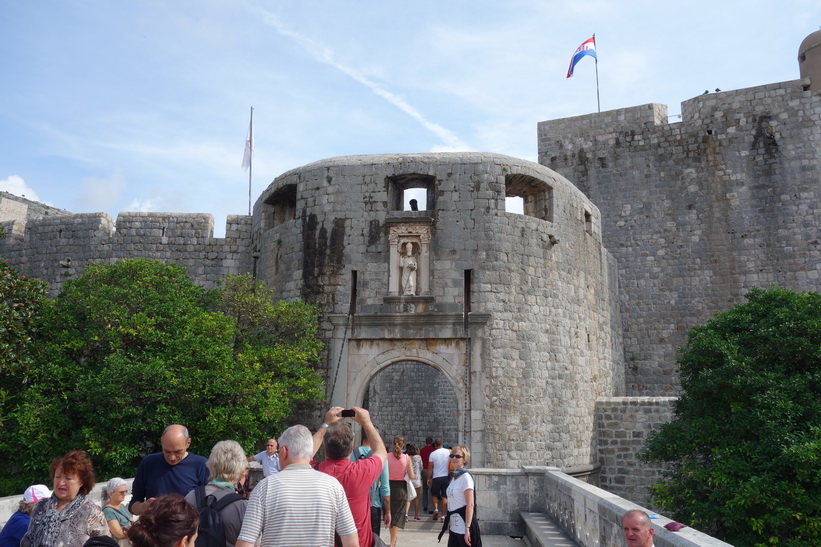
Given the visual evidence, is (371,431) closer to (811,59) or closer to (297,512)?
(297,512)

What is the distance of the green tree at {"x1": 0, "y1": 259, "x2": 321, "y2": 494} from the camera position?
1084 centimetres

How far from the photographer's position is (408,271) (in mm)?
13320

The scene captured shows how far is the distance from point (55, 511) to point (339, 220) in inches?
404

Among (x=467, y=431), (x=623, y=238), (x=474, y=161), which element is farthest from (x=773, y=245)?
(x=467, y=431)

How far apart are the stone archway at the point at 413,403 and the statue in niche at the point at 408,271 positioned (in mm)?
9133

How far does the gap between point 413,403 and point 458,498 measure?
53.2 feet

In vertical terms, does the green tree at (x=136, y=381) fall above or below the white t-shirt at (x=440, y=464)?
above

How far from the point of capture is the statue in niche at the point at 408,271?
1327cm

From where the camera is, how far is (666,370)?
1828 cm

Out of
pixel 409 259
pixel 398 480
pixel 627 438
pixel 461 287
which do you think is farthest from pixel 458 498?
pixel 627 438

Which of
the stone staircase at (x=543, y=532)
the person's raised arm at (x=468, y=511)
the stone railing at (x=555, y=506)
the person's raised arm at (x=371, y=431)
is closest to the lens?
the person's raised arm at (x=371, y=431)

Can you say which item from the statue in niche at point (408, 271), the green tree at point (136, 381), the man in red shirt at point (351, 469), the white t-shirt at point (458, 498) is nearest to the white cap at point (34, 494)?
the man in red shirt at point (351, 469)

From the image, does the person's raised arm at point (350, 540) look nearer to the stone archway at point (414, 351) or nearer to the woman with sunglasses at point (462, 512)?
the woman with sunglasses at point (462, 512)

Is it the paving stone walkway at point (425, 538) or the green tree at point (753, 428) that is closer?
the paving stone walkway at point (425, 538)
